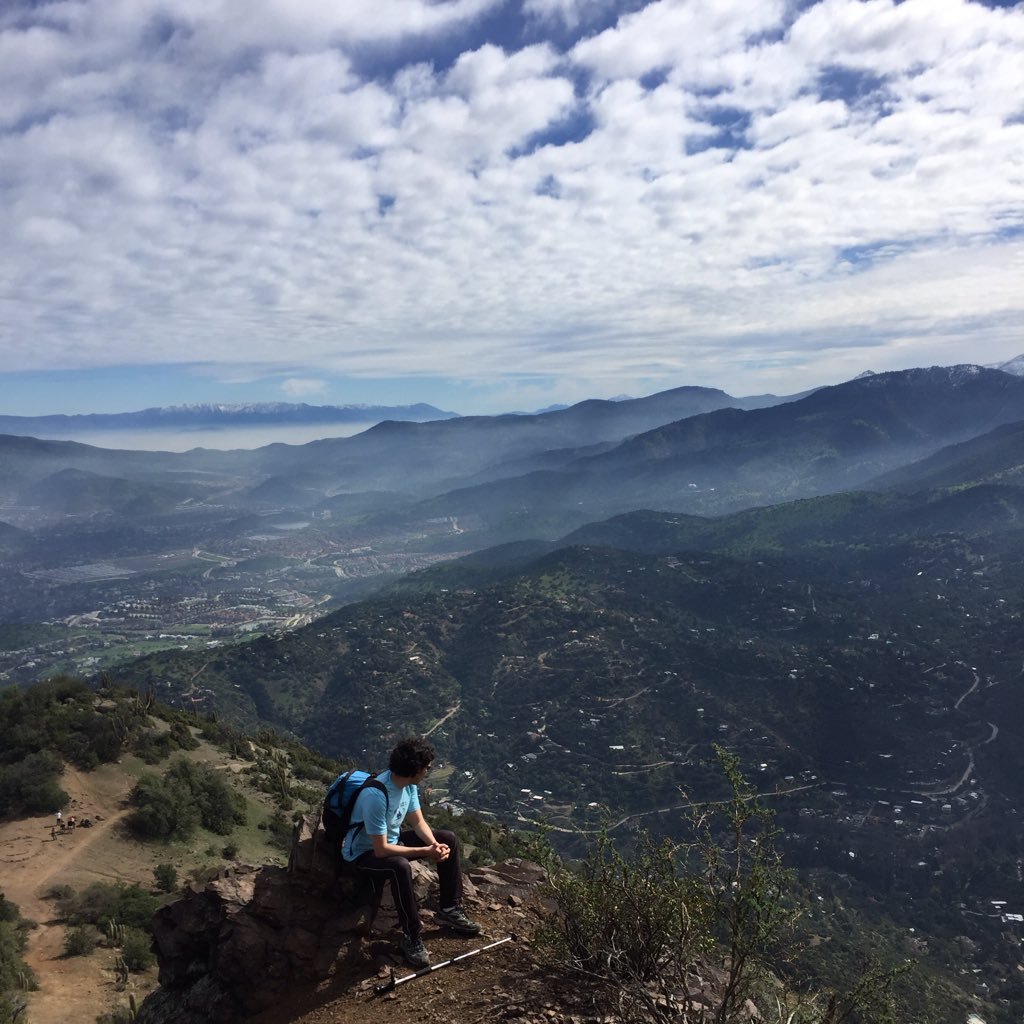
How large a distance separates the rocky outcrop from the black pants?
2.01ft

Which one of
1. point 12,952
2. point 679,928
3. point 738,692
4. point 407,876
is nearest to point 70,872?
point 12,952

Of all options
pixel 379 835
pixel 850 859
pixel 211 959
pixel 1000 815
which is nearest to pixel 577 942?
pixel 379 835

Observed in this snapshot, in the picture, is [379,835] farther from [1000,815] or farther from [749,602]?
[749,602]

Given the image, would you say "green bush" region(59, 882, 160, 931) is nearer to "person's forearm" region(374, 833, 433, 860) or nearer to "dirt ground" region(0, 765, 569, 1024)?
"dirt ground" region(0, 765, 569, 1024)

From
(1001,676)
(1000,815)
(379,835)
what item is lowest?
(1000,815)

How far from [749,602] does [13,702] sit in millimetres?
92854

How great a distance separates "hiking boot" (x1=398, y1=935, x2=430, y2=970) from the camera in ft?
22.1

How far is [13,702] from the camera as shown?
80.4ft

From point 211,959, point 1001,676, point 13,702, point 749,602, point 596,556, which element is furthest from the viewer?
point 596,556

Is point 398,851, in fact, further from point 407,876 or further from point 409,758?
point 409,758

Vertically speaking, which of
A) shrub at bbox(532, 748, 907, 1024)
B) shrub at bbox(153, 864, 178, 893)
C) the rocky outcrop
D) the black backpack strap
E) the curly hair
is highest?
the curly hair

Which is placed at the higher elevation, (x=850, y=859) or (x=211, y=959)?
(x=211, y=959)

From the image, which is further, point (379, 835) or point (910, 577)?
point (910, 577)

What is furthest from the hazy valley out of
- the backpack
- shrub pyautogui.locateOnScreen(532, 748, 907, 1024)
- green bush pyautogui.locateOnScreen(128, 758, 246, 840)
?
the backpack
